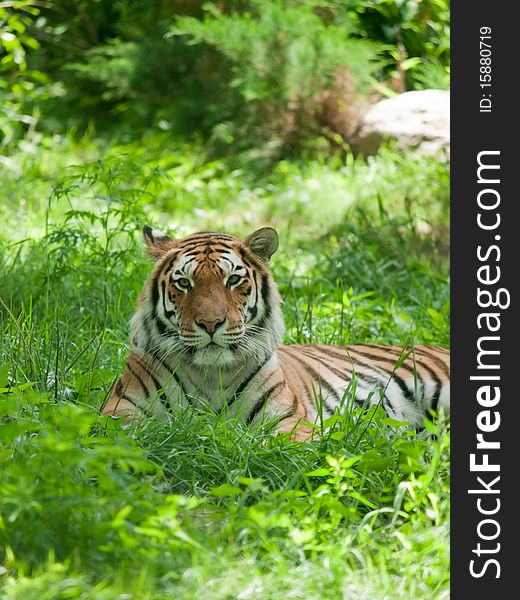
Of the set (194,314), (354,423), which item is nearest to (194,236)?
(194,314)

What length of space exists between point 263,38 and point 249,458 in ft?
20.7

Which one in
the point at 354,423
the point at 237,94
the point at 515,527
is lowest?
the point at 515,527

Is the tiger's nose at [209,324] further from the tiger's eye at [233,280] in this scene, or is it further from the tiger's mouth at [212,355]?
the tiger's eye at [233,280]

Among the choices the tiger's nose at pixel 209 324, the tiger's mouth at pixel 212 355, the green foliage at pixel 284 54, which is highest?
the green foliage at pixel 284 54

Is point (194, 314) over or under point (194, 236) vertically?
under

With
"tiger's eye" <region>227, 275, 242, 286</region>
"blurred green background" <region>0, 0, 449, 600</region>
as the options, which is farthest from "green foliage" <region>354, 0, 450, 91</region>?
"tiger's eye" <region>227, 275, 242, 286</region>

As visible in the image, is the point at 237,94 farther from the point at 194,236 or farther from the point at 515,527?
the point at 515,527

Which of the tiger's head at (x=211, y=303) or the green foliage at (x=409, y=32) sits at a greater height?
the green foliage at (x=409, y=32)

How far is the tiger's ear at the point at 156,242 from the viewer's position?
14.2 feet

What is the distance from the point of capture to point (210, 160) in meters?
9.84

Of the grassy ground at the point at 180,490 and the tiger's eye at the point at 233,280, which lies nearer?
the grassy ground at the point at 180,490

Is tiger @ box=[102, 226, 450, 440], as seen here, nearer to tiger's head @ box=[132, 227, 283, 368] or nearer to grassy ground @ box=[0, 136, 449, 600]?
tiger's head @ box=[132, 227, 283, 368]

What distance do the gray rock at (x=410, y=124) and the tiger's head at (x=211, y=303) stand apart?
4757 mm

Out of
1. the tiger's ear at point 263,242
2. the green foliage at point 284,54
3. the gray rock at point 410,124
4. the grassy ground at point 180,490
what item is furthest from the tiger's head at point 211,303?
the green foliage at point 284,54
